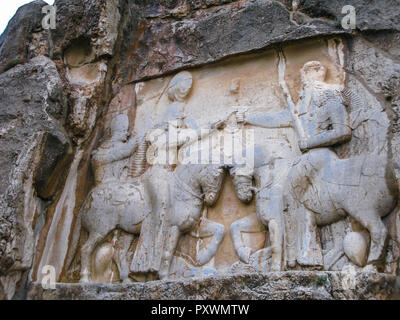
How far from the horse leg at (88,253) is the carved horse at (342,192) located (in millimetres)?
1783

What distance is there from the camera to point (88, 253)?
5363 millimetres

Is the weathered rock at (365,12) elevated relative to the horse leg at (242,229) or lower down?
elevated

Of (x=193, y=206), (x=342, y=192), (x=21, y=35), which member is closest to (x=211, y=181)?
(x=193, y=206)

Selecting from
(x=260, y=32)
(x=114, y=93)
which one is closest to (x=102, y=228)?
(x=114, y=93)

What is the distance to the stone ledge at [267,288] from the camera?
4.18 metres

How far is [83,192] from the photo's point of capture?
5.81 metres

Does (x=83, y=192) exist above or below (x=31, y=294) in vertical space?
above

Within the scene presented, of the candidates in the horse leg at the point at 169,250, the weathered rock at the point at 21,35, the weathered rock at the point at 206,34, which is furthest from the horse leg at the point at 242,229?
the weathered rock at the point at 21,35

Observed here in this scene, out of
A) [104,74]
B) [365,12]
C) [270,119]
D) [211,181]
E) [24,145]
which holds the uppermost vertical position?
[365,12]

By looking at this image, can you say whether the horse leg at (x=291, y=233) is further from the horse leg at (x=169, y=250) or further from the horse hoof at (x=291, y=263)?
the horse leg at (x=169, y=250)

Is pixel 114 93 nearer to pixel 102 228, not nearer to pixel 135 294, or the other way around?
pixel 102 228

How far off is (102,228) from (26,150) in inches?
39.2

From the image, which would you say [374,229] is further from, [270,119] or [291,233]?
[270,119]

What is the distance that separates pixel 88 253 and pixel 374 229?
8.36 ft
